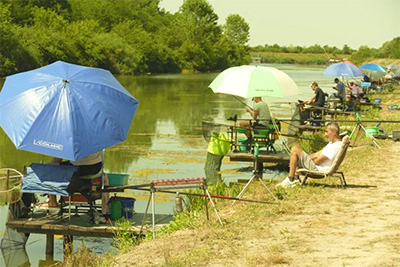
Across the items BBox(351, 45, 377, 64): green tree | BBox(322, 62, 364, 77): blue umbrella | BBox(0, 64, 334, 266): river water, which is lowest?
BBox(0, 64, 334, 266): river water

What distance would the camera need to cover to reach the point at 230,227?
324 inches

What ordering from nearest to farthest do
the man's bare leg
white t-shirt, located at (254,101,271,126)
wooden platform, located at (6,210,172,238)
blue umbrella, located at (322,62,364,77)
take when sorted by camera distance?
wooden platform, located at (6,210,172,238)
the man's bare leg
white t-shirt, located at (254,101,271,126)
blue umbrella, located at (322,62,364,77)

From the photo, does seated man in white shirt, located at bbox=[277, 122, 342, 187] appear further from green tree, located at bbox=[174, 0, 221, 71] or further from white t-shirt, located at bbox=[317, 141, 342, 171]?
green tree, located at bbox=[174, 0, 221, 71]

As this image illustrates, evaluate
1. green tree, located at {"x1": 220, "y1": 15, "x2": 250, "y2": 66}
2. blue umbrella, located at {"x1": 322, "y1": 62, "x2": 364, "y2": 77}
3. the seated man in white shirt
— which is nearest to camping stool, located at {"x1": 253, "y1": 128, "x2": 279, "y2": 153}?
the seated man in white shirt

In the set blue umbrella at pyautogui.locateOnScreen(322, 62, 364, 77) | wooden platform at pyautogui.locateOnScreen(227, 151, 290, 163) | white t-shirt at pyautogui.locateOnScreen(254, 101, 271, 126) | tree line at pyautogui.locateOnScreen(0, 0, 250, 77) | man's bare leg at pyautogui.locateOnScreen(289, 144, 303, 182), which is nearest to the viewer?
man's bare leg at pyautogui.locateOnScreen(289, 144, 303, 182)

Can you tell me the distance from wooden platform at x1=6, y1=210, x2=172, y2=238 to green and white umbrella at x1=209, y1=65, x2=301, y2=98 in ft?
14.0

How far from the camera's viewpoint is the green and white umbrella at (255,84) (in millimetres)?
13273

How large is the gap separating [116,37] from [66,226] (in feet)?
213

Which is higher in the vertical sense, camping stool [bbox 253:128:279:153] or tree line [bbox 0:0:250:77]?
tree line [bbox 0:0:250:77]

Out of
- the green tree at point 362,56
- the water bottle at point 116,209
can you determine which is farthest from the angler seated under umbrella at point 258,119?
the green tree at point 362,56

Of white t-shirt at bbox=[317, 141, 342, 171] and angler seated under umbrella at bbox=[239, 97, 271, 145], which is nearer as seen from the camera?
white t-shirt at bbox=[317, 141, 342, 171]

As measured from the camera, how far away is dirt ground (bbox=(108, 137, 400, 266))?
684 cm

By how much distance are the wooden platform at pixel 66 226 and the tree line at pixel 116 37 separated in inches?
1616

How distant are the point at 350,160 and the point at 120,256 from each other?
6.50m
